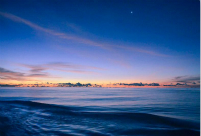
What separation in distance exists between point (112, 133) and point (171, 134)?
3.01 meters

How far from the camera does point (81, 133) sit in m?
6.46

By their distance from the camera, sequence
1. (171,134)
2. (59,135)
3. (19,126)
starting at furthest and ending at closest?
1. (19,126)
2. (171,134)
3. (59,135)

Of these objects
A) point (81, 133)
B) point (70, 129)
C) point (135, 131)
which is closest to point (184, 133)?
point (135, 131)

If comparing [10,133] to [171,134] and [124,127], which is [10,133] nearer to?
[124,127]

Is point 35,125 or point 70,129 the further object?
point 35,125

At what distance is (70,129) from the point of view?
22.8 ft

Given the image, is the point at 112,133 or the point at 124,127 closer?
the point at 112,133

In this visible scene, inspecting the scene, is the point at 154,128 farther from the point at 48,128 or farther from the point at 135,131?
the point at 48,128

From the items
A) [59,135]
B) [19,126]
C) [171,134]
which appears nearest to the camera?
[59,135]

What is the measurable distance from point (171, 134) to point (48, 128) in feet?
21.0

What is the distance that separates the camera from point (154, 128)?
7.47 meters

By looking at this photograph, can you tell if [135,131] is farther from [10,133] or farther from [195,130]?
[10,133]

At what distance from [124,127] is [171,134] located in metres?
2.38

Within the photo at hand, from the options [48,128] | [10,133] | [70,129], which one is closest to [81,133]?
[70,129]
